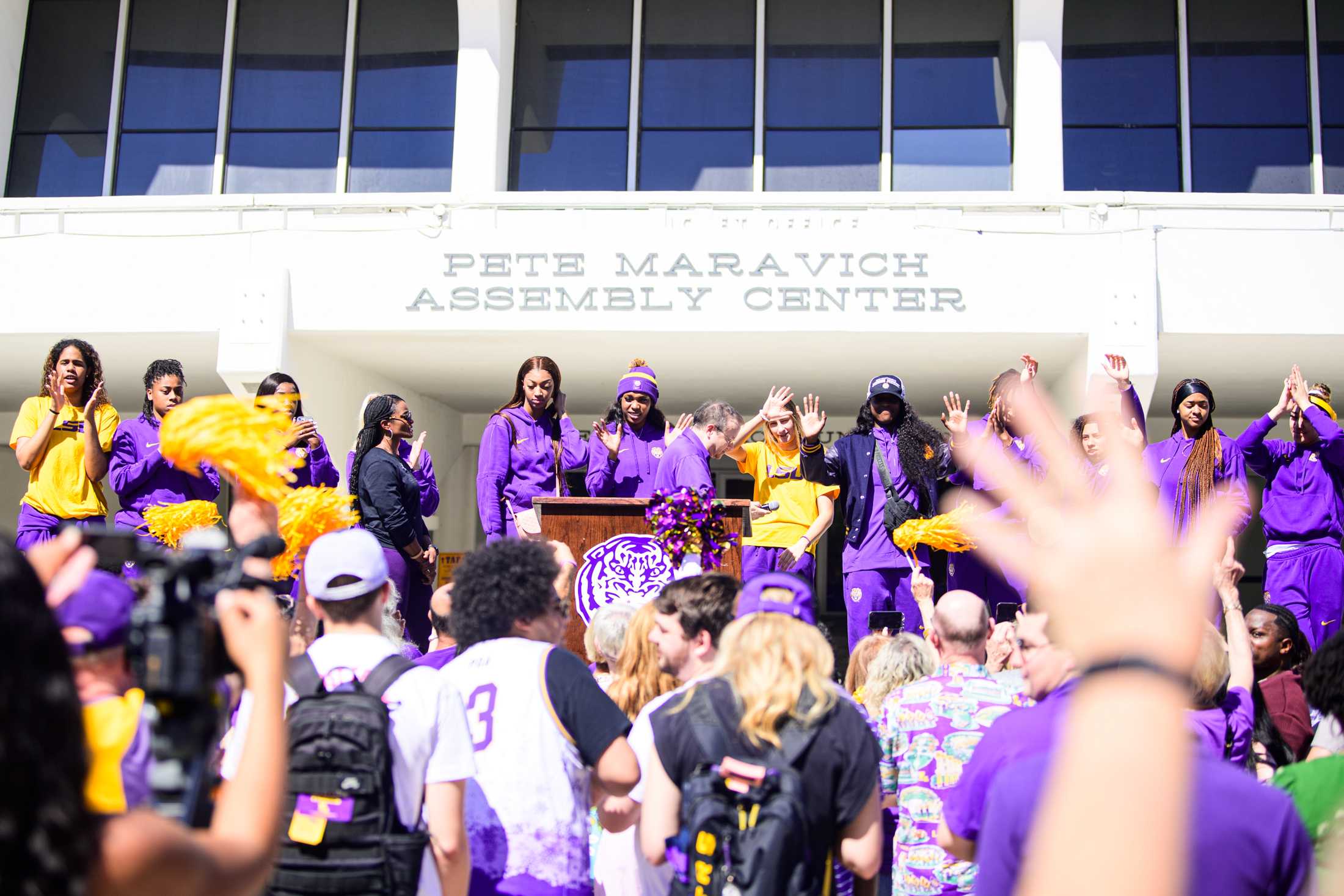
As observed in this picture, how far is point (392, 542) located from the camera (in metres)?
6.96

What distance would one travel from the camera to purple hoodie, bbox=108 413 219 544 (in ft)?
22.2

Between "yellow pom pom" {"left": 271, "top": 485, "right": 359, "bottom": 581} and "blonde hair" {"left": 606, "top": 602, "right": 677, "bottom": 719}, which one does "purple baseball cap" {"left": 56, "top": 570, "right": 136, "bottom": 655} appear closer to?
"blonde hair" {"left": 606, "top": 602, "right": 677, "bottom": 719}

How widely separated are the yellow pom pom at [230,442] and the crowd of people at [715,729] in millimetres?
101

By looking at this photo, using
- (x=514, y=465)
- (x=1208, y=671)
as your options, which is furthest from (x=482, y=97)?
(x=1208, y=671)

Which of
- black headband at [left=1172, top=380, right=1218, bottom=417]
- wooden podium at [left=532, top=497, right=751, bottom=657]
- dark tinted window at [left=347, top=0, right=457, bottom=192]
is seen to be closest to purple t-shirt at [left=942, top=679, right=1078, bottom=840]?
wooden podium at [left=532, top=497, right=751, bottom=657]

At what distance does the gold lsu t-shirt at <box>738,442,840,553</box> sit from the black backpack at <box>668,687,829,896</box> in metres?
4.34

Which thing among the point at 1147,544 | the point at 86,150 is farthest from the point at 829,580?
the point at 1147,544

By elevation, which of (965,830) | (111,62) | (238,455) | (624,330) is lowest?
(965,830)

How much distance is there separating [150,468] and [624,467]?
119 inches

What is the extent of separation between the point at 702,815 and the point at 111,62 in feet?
49.0

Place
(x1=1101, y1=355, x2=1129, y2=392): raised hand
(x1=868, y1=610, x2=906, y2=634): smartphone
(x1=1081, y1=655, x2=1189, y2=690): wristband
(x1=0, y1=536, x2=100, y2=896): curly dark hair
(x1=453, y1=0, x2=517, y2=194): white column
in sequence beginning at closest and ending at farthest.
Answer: (x1=1081, y1=655, x2=1189, y2=690): wristband → (x1=0, y1=536, x2=100, y2=896): curly dark hair → (x1=868, y1=610, x2=906, y2=634): smartphone → (x1=1101, y1=355, x2=1129, y2=392): raised hand → (x1=453, y1=0, x2=517, y2=194): white column

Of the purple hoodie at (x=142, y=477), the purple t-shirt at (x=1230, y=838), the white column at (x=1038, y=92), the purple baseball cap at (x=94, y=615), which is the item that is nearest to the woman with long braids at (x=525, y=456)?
the purple hoodie at (x=142, y=477)

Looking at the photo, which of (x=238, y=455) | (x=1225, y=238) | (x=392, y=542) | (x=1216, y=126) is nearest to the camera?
(x=238, y=455)

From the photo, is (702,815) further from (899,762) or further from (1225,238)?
(1225,238)
